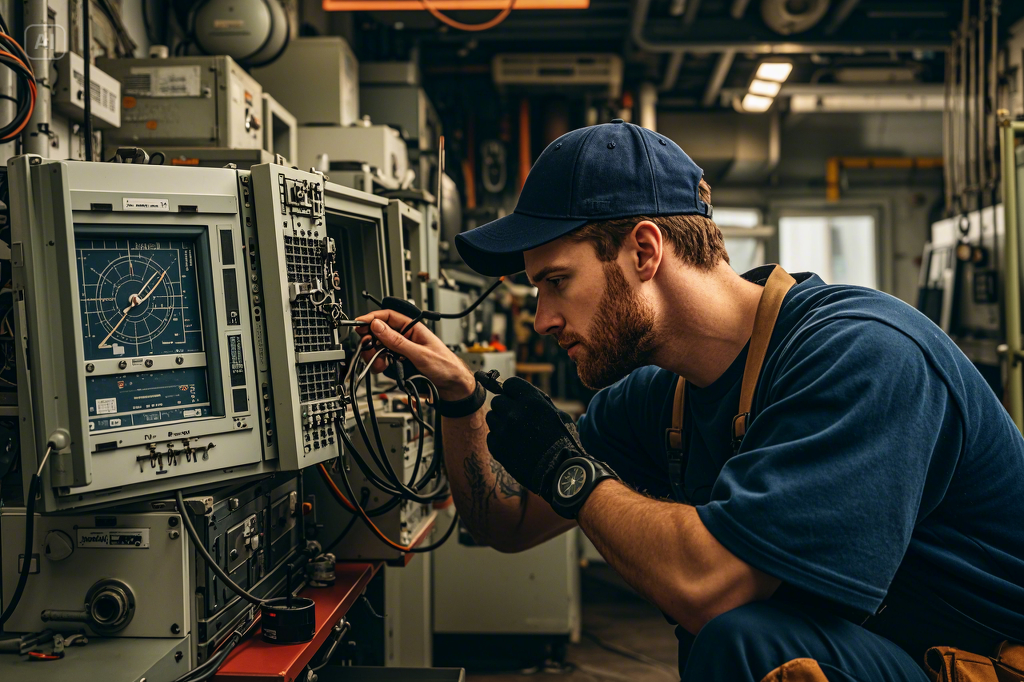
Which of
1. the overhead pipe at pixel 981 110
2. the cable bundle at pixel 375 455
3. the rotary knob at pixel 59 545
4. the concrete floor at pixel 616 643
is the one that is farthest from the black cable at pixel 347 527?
the overhead pipe at pixel 981 110

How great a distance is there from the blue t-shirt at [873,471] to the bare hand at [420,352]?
555 millimetres

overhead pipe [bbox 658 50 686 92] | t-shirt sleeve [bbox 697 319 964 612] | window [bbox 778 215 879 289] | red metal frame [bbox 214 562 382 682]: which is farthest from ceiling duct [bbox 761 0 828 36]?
red metal frame [bbox 214 562 382 682]

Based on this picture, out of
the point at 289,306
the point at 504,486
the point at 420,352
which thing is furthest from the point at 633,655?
the point at 289,306

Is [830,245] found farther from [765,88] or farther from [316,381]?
[316,381]

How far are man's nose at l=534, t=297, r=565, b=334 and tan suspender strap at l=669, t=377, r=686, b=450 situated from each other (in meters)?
0.29

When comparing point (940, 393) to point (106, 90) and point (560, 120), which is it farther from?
point (560, 120)

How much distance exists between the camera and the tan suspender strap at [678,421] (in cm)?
138

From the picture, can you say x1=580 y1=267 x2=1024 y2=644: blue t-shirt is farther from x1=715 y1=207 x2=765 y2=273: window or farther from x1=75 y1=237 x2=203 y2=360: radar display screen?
x1=715 y1=207 x2=765 y2=273: window

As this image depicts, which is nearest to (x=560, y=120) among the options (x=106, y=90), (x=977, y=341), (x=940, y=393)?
(x=977, y=341)

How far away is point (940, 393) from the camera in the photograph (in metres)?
0.97

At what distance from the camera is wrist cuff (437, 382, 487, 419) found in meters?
1.48

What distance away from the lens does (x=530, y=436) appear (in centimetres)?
121

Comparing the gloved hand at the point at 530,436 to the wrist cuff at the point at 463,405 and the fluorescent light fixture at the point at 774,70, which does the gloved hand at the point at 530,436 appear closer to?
the wrist cuff at the point at 463,405

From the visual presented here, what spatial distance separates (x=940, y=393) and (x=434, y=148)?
3542mm
